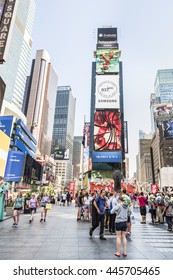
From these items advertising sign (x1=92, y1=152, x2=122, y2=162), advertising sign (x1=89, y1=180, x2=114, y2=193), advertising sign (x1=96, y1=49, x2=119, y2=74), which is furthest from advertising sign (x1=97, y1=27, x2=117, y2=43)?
advertising sign (x1=89, y1=180, x2=114, y2=193)

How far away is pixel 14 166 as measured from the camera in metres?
42.7

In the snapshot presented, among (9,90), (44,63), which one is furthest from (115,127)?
(44,63)

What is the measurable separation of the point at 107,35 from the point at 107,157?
148ft

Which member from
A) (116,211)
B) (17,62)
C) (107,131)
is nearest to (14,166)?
(107,131)

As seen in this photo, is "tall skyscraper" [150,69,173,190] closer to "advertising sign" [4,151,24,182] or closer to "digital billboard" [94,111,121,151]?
"digital billboard" [94,111,121,151]

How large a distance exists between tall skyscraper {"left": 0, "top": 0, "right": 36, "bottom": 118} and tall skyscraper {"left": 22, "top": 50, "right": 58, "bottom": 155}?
17.5 metres

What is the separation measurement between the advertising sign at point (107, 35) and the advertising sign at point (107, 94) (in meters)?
22.4

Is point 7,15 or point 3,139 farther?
point 7,15

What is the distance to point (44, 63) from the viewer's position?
149 meters

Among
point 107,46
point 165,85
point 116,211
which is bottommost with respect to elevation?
point 116,211

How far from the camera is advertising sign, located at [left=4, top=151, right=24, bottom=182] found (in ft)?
133

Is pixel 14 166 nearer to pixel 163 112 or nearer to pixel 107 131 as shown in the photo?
pixel 107 131
